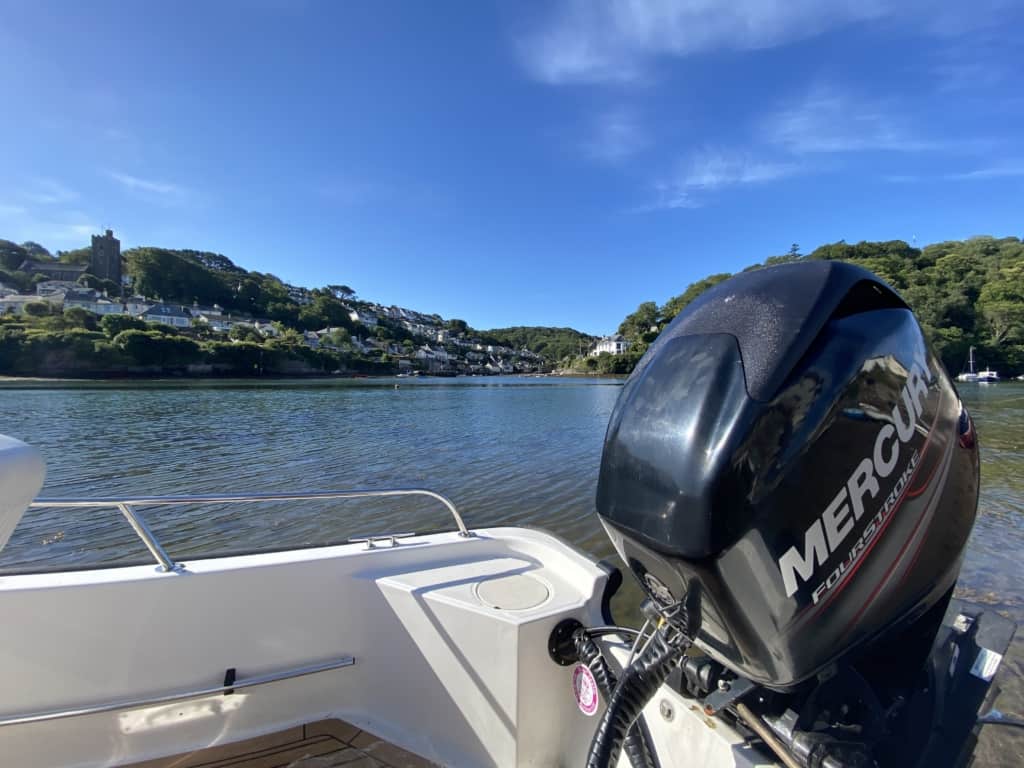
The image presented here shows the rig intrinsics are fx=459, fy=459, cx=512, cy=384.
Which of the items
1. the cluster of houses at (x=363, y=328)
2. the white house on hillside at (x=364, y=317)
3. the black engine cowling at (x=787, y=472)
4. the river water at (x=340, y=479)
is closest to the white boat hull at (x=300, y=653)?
the river water at (x=340, y=479)

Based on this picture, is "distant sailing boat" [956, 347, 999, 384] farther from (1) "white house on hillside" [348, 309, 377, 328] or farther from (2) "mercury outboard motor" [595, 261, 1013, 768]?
(1) "white house on hillside" [348, 309, 377, 328]

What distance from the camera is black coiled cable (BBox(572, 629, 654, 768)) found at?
92cm

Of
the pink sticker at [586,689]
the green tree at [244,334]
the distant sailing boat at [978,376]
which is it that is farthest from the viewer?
the green tree at [244,334]

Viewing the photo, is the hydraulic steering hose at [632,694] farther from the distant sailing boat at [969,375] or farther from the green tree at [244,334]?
the green tree at [244,334]

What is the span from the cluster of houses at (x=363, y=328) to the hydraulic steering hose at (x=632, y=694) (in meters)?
86.0

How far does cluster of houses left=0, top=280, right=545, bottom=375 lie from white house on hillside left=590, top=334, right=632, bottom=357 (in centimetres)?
2538

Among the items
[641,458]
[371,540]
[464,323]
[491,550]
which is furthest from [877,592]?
[464,323]

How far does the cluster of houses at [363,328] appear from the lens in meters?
74.1

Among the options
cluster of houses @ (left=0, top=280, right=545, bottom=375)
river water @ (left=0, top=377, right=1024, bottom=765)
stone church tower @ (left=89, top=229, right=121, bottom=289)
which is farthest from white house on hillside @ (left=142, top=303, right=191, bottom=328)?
river water @ (left=0, top=377, right=1024, bottom=765)

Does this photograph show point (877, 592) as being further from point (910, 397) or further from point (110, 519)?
point (110, 519)

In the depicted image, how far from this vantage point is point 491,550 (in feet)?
7.00

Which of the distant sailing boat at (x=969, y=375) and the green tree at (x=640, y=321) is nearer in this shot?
the distant sailing boat at (x=969, y=375)

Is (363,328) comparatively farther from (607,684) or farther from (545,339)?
(607,684)

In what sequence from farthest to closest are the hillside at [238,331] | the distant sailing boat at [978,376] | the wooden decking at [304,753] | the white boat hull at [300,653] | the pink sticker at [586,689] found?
the hillside at [238,331] → the distant sailing boat at [978,376] → the wooden decking at [304,753] → the white boat hull at [300,653] → the pink sticker at [586,689]
